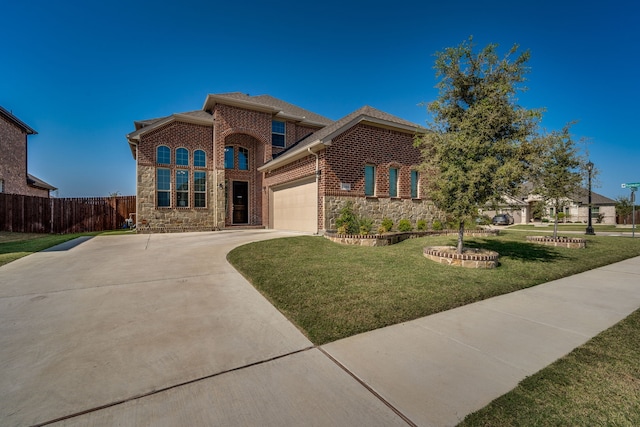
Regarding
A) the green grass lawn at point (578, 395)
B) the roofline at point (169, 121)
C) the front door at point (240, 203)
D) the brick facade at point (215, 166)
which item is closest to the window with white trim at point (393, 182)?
the brick facade at point (215, 166)

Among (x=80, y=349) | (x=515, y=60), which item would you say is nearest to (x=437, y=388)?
(x=80, y=349)

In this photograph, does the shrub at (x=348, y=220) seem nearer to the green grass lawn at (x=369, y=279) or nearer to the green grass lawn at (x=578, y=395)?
the green grass lawn at (x=369, y=279)

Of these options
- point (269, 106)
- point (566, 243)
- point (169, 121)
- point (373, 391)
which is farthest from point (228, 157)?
point (566, 243)

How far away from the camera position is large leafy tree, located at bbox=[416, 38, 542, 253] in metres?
6.09

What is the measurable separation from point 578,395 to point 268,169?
14348 mm

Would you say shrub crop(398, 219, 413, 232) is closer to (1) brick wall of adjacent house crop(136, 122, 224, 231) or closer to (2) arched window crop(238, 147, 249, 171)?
(1) brick wall of adjacent house crop(136, 122, 224, 231)

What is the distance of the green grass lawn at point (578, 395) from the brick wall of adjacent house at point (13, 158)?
84.0 ft

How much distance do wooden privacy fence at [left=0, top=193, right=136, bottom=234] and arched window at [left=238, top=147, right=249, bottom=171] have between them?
8160 millimetres

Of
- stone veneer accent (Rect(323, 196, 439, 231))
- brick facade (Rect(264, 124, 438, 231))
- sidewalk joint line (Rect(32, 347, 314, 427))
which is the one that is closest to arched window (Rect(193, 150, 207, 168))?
brick facade (Rect(264, 124, 438, 231))

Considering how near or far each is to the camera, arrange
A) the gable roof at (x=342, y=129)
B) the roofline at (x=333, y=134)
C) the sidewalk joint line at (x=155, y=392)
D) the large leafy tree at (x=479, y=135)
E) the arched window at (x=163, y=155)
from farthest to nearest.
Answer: the arched window at (x=163, y=155) → the gable roof at (x=342, y=129) → the roofline at (x=333, y=134) → the large leafy tree at (x=479, y=135) → the sidewalk joint line at (x=155, y=392)

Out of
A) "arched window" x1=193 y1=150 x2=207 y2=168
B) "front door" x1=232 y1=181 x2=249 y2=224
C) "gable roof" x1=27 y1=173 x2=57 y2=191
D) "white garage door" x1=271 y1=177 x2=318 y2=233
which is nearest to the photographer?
"white garage door" x1=271 y1=177 x2=318 y2=233

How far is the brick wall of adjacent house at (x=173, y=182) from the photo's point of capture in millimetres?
13734

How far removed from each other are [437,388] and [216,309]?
2.81m

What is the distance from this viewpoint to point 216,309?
375 centimetres
